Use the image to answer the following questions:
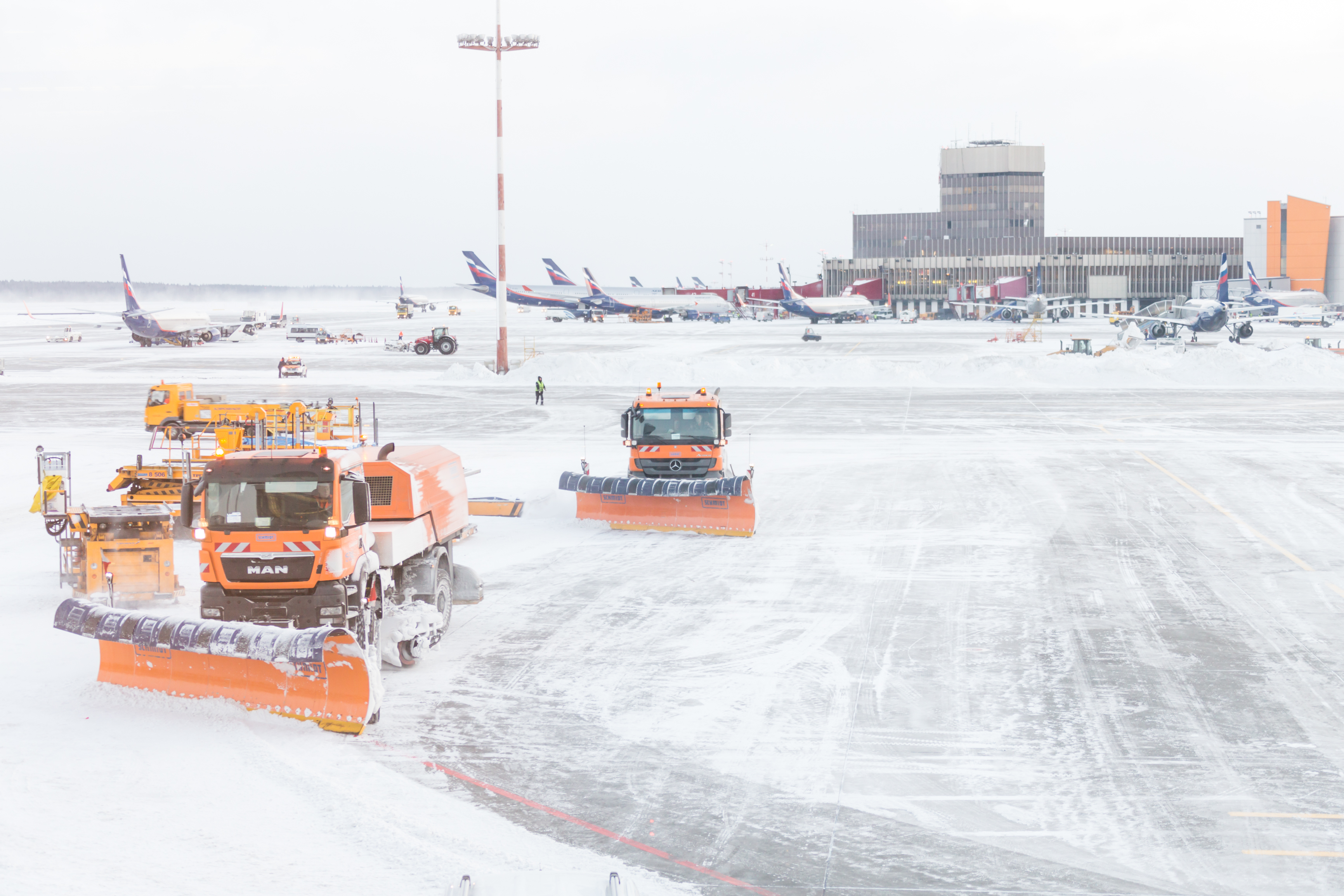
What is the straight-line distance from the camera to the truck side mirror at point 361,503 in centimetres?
1284

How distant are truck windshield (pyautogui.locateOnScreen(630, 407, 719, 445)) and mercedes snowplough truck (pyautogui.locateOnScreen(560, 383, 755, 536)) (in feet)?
0.04

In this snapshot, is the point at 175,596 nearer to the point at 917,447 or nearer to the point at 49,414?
the point at 917,447

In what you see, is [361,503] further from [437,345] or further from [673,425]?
[437,345]

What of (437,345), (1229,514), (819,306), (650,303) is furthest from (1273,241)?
(1229,514)

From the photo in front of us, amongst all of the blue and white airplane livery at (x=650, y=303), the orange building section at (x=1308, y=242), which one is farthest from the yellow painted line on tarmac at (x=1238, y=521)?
the orange building section at (x=1308, y=242)

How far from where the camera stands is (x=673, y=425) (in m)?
24.5

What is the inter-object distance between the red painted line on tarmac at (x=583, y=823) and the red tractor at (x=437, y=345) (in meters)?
77.0

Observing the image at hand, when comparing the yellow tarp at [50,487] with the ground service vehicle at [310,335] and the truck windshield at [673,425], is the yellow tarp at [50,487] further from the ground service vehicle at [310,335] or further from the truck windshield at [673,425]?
the ground service vehicle at [310,335]

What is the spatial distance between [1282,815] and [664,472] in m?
15.5

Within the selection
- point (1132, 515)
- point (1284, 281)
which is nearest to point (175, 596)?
point (1132, 515)

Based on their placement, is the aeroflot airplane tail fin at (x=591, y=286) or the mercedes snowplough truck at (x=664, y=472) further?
the aeroflot airplane tail fin at (x=591, y=286)

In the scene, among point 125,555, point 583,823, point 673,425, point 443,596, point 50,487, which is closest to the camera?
point 583,823

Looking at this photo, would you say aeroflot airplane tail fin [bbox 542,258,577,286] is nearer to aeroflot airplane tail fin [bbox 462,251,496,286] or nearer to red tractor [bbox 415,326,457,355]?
aeroflot airplane tail fin [bbox 462,251,496,286]

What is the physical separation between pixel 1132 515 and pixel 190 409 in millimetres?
21837
